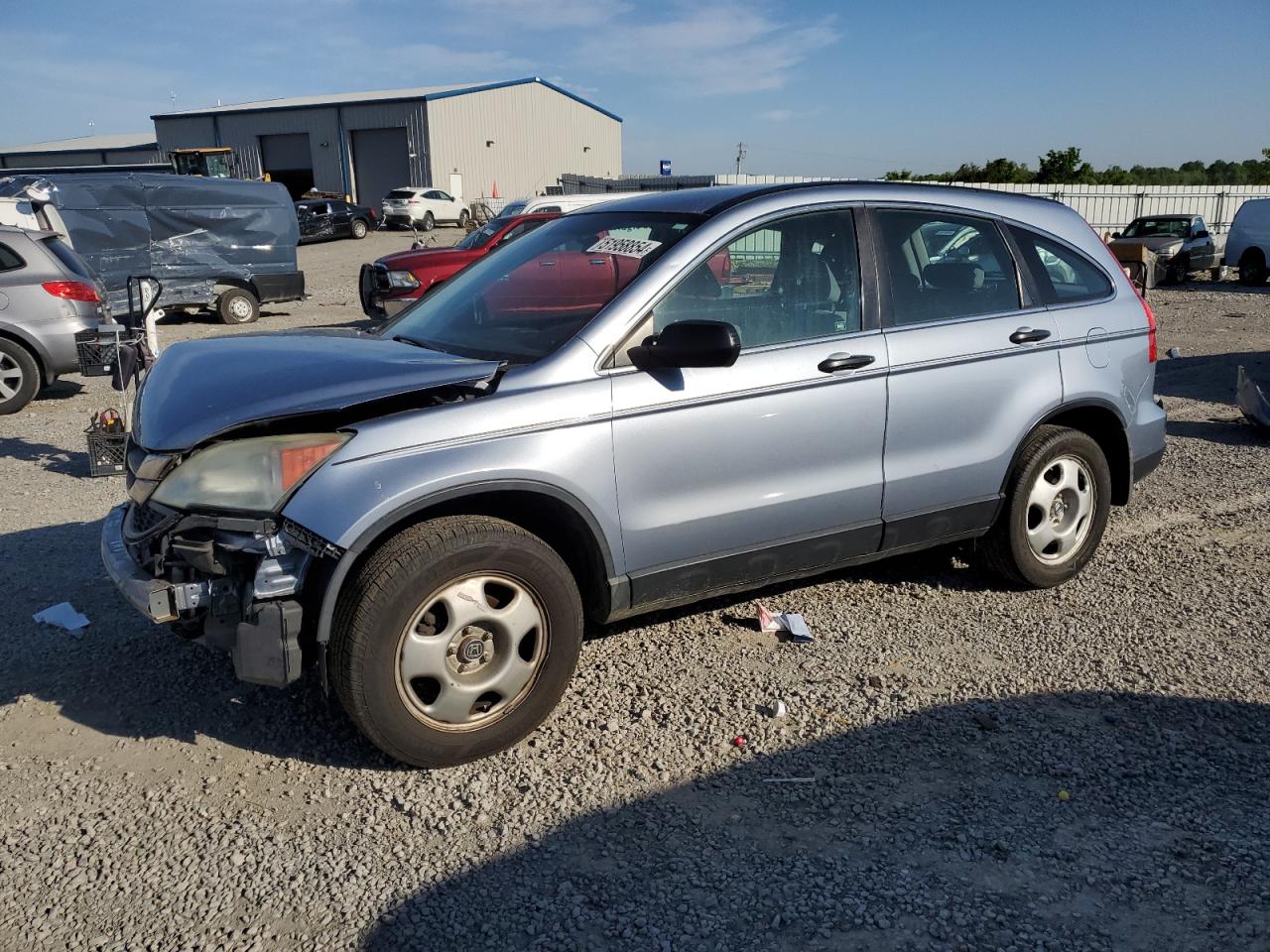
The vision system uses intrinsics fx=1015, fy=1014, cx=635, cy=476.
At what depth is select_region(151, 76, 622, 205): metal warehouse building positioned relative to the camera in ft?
156

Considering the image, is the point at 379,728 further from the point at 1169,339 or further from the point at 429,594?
the point at 1169,339

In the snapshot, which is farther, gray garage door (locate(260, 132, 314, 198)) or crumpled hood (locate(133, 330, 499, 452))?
gray garage door (locate(260, 132, 314, 198))

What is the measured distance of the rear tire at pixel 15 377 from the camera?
31.5 ft

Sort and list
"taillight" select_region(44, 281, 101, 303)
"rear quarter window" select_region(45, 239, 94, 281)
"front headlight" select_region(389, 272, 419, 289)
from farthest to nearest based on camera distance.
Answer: "front headlight" select_region(389, 272, 419, 289) < "rear quarter window" select_region(45, 239, 94, 281) < "taillight" select_region(44, 281, 101, 303)

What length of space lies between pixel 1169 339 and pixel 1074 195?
20.9m

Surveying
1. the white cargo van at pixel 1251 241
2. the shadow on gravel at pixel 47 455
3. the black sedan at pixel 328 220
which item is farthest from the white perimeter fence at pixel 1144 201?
the shadow on gravel at pixel 47 455

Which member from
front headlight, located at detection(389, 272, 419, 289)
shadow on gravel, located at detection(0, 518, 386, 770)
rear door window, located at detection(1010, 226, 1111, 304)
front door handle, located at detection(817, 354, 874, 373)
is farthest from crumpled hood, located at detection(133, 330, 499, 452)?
front headlight, located at detection(389, 272, 419, 289)

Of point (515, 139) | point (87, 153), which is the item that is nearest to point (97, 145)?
point (87, 153)

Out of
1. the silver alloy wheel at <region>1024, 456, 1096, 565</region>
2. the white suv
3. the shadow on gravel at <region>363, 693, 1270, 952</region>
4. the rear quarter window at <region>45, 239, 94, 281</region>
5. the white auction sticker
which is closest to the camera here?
the shadow on gravel at <region>363, 693, 1270, 952</region>

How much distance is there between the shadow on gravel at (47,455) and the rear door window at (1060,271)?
6.37 meters

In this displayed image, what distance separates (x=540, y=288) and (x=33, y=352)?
7.70 metres

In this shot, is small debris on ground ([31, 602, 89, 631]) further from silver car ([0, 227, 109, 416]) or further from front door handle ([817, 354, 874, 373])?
silver car ([0, 227, 109, 416])

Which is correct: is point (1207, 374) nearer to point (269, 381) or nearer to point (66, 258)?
point (269, 381)

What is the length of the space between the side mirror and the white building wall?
4657 cm
